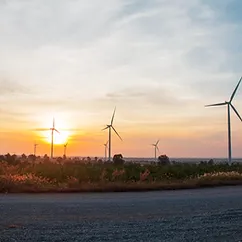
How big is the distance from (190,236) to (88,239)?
2.48 metres

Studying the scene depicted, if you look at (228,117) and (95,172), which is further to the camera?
(228,117)

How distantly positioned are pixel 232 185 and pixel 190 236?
64.1 feet

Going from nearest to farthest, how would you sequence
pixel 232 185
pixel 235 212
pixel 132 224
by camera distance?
pixel 132 224 < pixel 235 212 < pixel 232 185

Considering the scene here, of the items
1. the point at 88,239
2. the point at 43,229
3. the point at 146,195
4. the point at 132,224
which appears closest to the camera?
the point at 88,239

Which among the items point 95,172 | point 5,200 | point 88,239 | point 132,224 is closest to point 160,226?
point 132,224

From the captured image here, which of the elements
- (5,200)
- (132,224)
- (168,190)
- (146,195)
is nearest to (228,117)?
(168,190)

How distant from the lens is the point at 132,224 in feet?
48.9

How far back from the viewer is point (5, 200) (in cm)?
2191

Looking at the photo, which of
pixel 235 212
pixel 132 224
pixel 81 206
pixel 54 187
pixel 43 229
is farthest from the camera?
pixel 54 187

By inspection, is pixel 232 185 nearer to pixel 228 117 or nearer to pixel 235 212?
pixel 235 212

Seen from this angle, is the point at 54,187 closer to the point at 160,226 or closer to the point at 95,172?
the point at 95,172

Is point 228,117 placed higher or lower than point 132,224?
higher

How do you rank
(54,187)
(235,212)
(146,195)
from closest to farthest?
(235,212), (146,195), (54,187)

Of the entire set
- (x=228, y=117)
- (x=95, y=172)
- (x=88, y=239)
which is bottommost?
(x=88, y=239)
